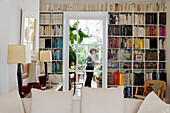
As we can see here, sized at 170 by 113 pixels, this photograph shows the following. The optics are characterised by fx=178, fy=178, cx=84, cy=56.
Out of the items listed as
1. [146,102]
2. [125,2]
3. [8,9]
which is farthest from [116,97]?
[125,2]

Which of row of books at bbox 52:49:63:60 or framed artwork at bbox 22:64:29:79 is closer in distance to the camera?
framed artwork at bbox 22:64:29:79

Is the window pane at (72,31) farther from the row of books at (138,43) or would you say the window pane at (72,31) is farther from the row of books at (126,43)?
the row of books at (138,43)

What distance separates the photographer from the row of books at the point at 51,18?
16.9ft

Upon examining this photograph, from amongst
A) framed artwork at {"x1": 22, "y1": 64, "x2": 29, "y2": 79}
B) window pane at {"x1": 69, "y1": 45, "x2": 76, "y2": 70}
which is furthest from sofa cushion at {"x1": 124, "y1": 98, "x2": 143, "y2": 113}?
window pane at {"x1": 69, "y1": 45, "x2": 76, "y2": 70}

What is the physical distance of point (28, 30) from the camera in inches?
138

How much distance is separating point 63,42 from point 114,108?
3276 millimetres

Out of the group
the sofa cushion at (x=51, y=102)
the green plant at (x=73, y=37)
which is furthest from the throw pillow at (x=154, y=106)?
the green plant at (x=73, y=37)

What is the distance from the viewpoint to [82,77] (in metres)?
5.34

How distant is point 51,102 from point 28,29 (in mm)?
1851

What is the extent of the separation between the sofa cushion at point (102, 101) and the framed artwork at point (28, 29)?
165 centimetres

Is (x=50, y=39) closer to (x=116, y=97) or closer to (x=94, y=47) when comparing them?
(x=94, y=47)

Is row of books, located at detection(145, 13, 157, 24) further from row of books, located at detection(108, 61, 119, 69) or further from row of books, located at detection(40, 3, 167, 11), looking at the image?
row of books, located at detection(108, 61, 119, 69)

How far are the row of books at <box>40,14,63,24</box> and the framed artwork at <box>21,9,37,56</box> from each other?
1.21m

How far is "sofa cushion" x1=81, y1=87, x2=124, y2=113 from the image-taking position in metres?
2.22
